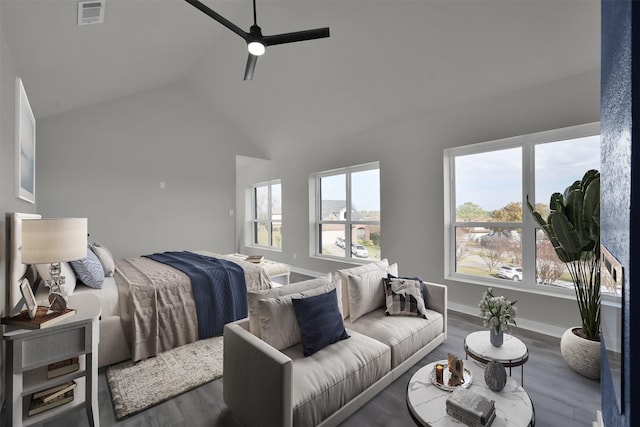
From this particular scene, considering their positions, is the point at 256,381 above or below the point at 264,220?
below

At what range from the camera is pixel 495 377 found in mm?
1510

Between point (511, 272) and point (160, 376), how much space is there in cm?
386

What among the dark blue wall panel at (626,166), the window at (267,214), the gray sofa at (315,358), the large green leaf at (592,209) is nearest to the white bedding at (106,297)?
the gray sofa at (315,358)

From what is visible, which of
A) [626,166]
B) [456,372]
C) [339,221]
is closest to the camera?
[626,166]

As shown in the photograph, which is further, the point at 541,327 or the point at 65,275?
the point at 541,327

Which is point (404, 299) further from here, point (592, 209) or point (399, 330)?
point (592, 209)

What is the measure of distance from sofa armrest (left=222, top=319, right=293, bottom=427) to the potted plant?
2.45 metres

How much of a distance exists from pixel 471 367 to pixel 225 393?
158cm

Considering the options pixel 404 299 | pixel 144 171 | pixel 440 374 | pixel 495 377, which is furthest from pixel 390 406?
pixel 144 171

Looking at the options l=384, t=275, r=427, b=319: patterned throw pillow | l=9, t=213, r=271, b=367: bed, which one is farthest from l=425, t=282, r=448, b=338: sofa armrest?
l=9, t=213, r=271, b=367: bed

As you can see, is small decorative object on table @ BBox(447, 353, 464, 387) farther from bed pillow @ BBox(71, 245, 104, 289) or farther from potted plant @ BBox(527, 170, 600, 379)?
bed pillow @ BBox(71, 245, 104, 289)

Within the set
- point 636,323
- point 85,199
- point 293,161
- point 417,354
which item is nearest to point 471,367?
point 417,354

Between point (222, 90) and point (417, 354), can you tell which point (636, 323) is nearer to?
point (417, 354)

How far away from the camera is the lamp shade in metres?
1.68
